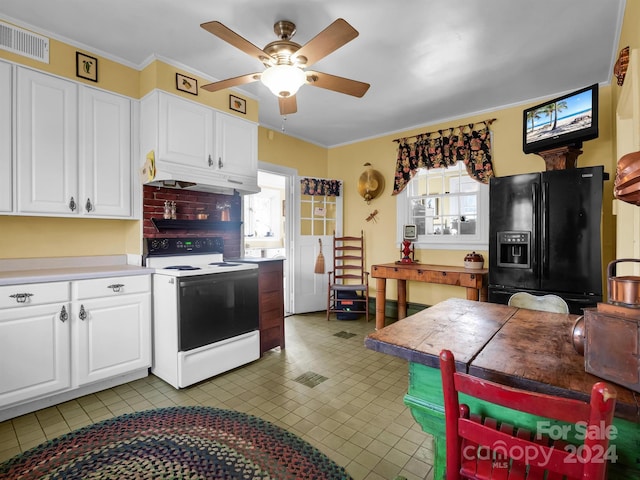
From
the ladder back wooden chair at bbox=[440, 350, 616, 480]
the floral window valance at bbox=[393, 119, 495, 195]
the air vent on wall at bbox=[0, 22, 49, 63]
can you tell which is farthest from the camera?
the floral window valance at bbox=[393, 119, 495, 195]

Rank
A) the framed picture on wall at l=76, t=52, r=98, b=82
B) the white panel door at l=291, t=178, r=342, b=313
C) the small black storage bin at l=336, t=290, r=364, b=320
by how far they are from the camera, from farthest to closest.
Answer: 1. the white panel door at l=291, t=178, r=342, b=313
2. the small black storage bin at l=336, t=290, r=364, b=320
3. the framed picture on wall at l=76, t=52, r=98, b=82

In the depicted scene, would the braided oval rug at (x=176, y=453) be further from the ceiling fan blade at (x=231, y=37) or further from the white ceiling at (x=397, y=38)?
the white ceiling at (x=397, y=38)

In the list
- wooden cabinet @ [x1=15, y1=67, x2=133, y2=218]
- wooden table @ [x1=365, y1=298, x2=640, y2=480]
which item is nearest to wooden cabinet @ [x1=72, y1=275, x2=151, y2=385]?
wooden cabinet @ [x1=15, y1=67, x2=133, y2=218]

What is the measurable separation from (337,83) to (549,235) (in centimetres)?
228

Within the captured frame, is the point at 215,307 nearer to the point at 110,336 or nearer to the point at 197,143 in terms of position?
the point at 110,336

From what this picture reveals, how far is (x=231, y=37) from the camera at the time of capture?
187cm

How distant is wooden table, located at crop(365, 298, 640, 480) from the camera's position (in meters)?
0.85

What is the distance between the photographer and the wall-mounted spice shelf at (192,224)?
2.96 metres

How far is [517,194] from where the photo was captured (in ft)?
10.2

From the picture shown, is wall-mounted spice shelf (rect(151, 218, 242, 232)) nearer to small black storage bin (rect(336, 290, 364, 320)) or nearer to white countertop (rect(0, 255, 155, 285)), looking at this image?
white countertop (rect(0, 255, 155, 285))

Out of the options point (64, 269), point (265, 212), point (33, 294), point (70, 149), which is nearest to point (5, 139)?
point (70, 149)

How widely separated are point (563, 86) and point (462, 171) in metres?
1.28

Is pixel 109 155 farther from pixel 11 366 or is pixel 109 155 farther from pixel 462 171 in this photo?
pixel 462 171

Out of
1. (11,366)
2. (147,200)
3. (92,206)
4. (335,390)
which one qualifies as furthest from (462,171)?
(11,366)
